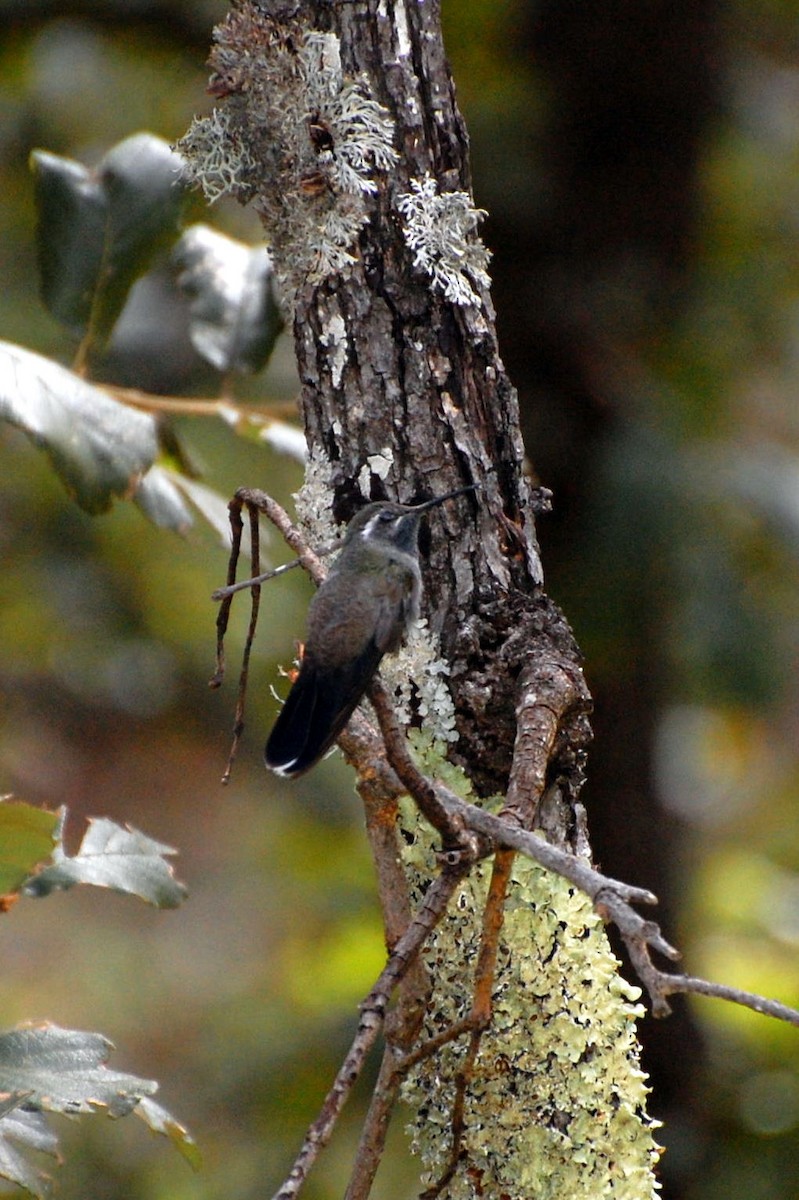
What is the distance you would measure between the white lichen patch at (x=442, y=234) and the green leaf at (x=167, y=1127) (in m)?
1.02

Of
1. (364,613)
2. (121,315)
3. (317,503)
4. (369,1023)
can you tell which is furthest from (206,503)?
(369,1023)

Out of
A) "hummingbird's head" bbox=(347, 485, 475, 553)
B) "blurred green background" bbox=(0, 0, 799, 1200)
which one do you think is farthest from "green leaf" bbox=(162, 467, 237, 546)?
"blurred green background" bbox=(0, 0, 799, 1200)

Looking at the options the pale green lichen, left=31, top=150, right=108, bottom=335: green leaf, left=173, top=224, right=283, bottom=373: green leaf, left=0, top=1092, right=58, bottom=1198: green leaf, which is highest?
left=173, top=224, right=283, bottom=373: green leaf

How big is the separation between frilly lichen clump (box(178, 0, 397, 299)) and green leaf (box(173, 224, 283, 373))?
0.79 metres

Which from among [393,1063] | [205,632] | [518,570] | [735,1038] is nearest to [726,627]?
[735,1038]

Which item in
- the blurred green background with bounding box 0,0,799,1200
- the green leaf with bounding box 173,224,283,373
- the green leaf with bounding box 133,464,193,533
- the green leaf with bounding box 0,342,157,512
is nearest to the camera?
the green leaf with bounding box 0,342,157,512

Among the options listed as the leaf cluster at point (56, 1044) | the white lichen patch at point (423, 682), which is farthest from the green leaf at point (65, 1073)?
the white lichen patch at point (423, 682)

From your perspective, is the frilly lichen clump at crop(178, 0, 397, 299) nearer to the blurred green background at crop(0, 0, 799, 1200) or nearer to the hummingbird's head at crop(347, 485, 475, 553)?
the hummingbird's head at crop(347, 485, 475, 553)

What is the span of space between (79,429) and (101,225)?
1.61ft

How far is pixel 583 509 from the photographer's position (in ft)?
12.6

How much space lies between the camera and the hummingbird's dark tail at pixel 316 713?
145cm

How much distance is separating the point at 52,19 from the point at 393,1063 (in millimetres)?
3674

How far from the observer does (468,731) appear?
1.52 m

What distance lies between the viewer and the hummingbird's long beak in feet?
4.95
